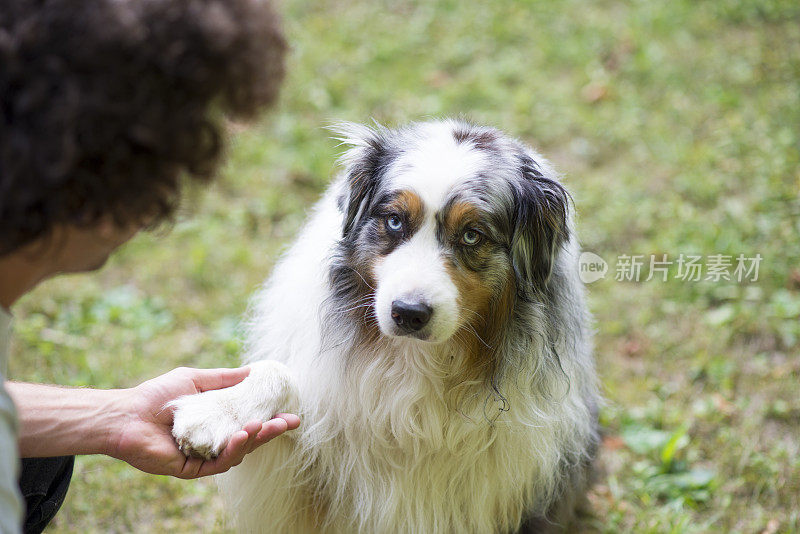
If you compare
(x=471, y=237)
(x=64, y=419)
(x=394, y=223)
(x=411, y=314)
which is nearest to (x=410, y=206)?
(x=394, y=223)

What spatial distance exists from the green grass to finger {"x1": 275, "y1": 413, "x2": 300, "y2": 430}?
0.84 metres

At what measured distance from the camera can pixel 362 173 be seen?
2414mm

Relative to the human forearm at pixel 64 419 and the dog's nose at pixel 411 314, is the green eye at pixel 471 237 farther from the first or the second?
the human forearm at pixel 64 419

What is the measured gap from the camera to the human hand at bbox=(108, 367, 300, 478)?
215cm

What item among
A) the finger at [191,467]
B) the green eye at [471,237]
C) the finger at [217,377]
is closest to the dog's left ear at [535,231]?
the green eye at [471,237]

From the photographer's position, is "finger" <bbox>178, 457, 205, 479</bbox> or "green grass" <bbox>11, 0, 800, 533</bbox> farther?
"green grass" <bbox>11, 0, 800, 533</bbox>

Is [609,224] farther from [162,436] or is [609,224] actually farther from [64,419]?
[64,419]

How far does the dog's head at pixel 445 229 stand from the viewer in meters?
2.16

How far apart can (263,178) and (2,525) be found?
12.1 feet

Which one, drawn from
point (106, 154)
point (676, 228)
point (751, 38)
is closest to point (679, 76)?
point (751, 38)

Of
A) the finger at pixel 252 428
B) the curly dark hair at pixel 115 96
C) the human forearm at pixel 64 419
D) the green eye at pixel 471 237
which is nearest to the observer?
the curly dark hair at pixel 115 96

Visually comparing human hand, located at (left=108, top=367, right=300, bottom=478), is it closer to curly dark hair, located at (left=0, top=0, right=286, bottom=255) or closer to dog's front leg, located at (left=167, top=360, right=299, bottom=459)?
dog's front leg, located at (left=167, top=360, right=299, bottom=459)

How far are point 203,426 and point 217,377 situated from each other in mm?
249

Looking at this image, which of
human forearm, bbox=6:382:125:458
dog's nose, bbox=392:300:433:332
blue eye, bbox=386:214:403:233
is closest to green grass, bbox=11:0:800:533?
blue eye, bbox=386:214:403:233
